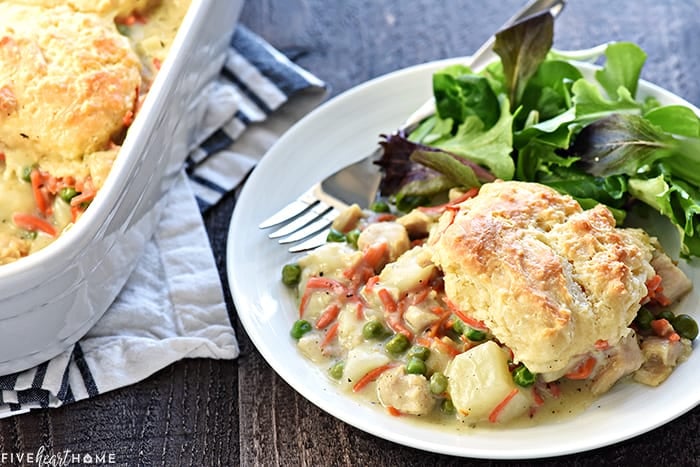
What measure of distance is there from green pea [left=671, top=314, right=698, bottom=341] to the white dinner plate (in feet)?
0.29

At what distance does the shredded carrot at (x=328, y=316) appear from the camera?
329 centimetres

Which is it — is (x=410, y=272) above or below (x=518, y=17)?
below

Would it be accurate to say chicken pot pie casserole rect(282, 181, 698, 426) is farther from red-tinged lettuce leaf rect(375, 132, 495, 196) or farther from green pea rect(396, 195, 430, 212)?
green pea rect(396, 195, 430, 212)

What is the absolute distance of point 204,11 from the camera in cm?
352

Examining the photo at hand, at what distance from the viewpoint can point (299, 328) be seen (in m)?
3.28

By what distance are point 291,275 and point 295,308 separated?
134 millimetres

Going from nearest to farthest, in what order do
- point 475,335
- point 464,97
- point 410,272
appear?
point 475,335, point 410,272, point 464,97

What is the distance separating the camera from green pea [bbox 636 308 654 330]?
308 cm

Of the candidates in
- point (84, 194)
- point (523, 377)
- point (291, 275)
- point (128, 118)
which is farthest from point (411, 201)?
point (84, 194)

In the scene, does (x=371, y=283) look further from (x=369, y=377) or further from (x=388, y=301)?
(x=369, y=377)

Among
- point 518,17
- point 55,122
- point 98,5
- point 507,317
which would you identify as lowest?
point 507,317

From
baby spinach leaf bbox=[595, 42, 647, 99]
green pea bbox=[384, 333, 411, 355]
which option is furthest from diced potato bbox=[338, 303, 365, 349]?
baby spinach leaf bbox=[595, 42, 647, 99]

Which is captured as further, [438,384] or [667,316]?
[667,316]

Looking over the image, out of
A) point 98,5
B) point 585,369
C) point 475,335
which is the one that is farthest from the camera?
point 98,5
